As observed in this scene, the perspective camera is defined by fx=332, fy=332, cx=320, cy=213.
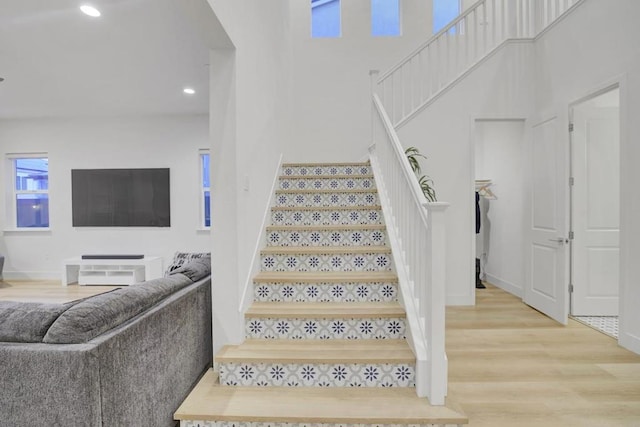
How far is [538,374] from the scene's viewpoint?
7.96ft

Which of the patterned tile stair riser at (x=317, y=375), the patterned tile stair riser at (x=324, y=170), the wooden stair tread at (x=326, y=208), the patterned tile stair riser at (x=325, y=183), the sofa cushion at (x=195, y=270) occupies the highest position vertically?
the patterned tile stair riser at (x=324, y=170)

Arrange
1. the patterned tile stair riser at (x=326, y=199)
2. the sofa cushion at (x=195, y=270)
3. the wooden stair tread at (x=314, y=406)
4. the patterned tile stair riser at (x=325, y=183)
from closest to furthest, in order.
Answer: the wooden stair tread at (x=314, y=406)
the sofa cushion at (x=195, y=270)
the patterned tile stair riser at (x=326, y=199)
the patterned tile stair riser at (x=325, y=183)

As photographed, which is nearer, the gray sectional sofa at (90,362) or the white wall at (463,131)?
the gray sectional sofa at (90,362)

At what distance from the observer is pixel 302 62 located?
5395 mm

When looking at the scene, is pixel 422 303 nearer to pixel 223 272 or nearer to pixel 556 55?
pixel 223 272

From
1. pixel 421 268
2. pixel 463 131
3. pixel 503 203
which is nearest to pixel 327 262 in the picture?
pixel 421 268

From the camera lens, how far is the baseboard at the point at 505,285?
447 centimetres

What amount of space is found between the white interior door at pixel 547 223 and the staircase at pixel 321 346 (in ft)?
6.37

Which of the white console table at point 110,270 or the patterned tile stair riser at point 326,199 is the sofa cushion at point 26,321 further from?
the white console table at point 110,270

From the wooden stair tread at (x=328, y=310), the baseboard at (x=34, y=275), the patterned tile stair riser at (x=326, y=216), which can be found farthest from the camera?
the baseboard at (x=34, y=275)

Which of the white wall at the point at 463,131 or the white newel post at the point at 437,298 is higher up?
the white wall at the point at 463,131

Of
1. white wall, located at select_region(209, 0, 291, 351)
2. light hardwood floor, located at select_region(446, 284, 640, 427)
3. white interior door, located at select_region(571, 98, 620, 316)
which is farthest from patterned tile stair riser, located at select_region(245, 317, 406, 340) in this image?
white interior door, located at select_region(571, 98, 620, 316)

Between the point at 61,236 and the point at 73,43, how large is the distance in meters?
3.90

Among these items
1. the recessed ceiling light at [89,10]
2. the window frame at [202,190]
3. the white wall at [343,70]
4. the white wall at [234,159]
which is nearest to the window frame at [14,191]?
the window frame at [202,190]
